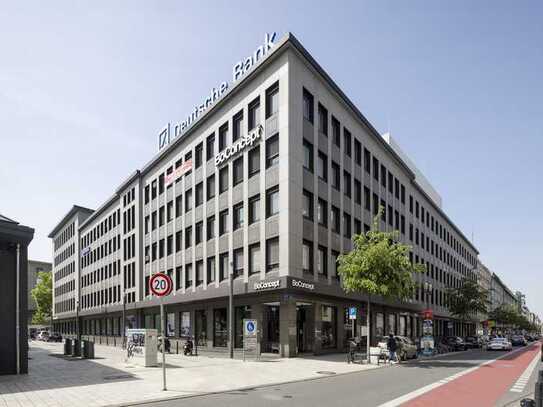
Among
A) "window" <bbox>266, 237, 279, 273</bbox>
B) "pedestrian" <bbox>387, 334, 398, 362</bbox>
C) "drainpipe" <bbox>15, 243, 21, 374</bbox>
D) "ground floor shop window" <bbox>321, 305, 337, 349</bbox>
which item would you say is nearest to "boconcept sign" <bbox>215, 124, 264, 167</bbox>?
"window" <bbox>266, 237, 279, 273</bbox>

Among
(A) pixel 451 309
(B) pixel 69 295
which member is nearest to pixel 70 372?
(A) pixel 451 309

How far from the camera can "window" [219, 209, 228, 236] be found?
3728 centimetres

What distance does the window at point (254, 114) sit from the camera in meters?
34.4

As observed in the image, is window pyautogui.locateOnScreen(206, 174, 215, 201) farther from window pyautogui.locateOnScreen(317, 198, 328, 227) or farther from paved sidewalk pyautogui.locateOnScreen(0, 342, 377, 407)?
paved sidewalk pyautogui.locateOnScreen(0, 342, 377, 407)

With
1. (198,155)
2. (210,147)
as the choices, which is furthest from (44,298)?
(210,147)

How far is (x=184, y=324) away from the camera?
4262 cm

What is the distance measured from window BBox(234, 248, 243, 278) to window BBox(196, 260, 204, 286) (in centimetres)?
585

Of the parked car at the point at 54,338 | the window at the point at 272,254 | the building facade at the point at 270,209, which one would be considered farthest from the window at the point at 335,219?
the parked car at the point at 54,338

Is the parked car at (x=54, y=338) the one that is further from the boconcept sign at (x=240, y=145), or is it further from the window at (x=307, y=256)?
the window at (x=307, y=256)

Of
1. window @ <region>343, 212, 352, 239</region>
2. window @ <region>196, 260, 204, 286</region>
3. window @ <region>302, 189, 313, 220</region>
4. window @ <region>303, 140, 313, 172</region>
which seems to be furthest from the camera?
Result: window @ <region>196, 260, 204, 286</region>

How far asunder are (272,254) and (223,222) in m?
7.48

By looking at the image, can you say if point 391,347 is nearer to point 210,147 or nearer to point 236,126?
point 236,126

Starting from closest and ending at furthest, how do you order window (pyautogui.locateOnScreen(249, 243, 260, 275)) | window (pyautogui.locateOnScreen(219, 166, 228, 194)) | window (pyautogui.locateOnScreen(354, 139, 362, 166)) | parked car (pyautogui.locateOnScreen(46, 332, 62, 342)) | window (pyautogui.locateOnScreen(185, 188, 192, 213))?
1. window (pyautogui.locateOnScreen(249, 243, 260, 275))
2. window (pyautogui.locateOnScreen(219, 166, 228, 194))
3. window (pyautogui.locateOnScreen(354, 139, 362, 166))
4. window (pyautogui.locateOnScreen(185, 188, 192, 213))
5. parked car (pyautogui.locateOnScreen(46, 332, 62, 342))

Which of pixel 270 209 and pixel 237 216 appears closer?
pixel 270 209
